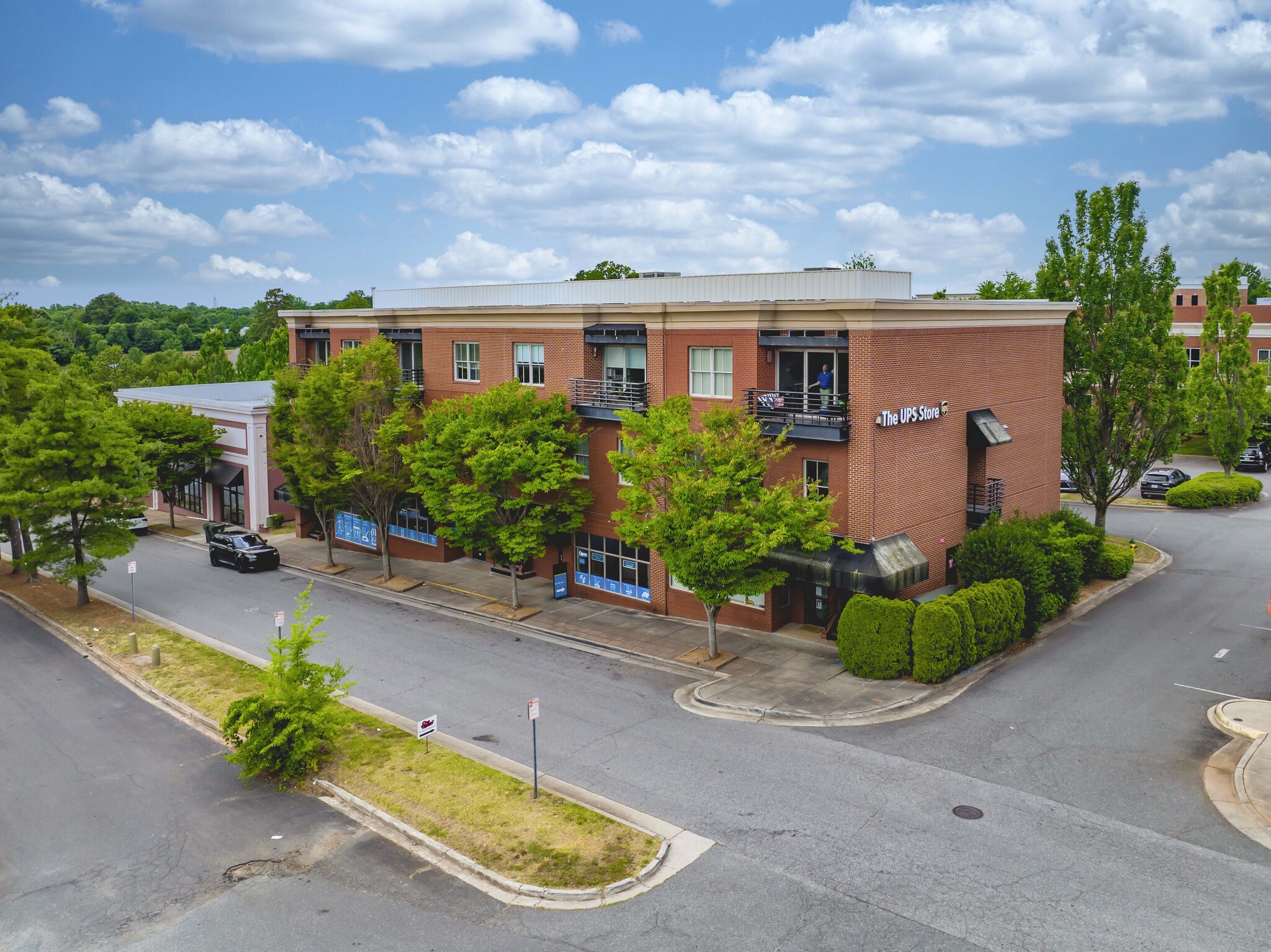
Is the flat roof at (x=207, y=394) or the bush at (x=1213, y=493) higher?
the flat roof at (x=207, y=394)

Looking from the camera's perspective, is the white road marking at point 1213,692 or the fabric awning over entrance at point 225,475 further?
the fabric awning over entrance at point 225,475

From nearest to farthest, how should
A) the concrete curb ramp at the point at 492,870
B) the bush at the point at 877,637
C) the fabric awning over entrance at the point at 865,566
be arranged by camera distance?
1. the concrete curb ramp at the point at 492,870
2. the bush at the point at 877,637
3. the fabric awning over entrance at the point at 865,566

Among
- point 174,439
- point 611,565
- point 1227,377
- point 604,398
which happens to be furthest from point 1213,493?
point 174,439

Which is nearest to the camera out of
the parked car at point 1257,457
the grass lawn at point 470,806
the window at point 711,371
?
the grass lawn at point 470,806

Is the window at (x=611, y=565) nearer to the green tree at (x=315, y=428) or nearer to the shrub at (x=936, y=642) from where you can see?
the green tree at (x=315, y=428)

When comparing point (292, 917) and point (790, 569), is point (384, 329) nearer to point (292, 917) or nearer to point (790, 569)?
point (790, 569)

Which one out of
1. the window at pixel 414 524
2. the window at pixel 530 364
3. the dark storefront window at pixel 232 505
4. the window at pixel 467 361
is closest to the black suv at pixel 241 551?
the window at pixel 414 524

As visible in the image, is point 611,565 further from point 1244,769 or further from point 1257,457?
point 1257,457
